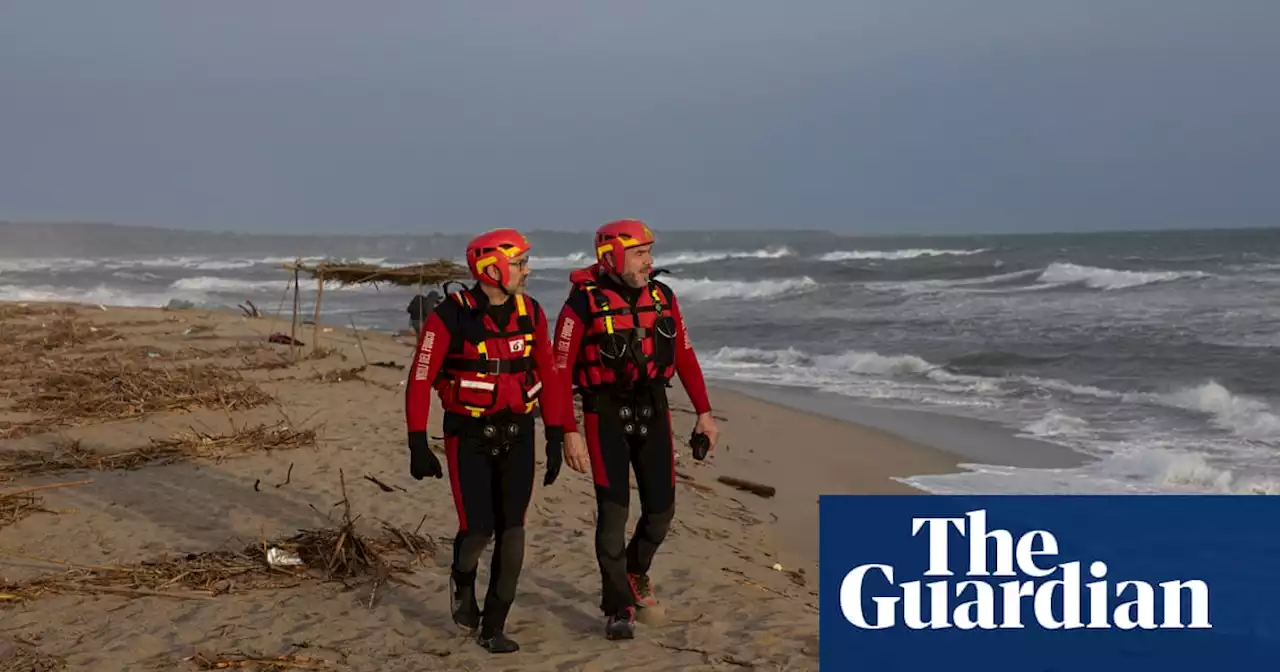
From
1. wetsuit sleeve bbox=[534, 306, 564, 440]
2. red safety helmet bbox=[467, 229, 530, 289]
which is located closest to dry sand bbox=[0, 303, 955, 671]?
wetsuit sleeve bbox=[534, 306, 564, 440]

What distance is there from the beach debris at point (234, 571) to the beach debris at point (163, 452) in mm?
2223

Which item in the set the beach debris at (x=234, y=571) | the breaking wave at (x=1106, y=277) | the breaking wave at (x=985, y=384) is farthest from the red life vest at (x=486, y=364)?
the breaking wave at (x=1106, y=277)

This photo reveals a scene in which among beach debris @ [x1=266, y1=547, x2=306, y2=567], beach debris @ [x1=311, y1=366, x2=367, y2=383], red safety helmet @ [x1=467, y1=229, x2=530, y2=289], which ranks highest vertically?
red safety helmet @ [x1=467, y1=229, x2=530, y2=289]

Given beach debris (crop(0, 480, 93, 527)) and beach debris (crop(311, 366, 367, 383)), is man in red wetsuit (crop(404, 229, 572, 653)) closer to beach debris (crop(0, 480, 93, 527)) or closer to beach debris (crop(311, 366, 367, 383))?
beach debris (crop(0, 480, 93, 527))

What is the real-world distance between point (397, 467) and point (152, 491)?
1942 mm

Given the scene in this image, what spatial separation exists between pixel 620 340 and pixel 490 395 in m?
0.70

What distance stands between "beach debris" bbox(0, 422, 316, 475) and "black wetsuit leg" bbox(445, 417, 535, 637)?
4.96 m

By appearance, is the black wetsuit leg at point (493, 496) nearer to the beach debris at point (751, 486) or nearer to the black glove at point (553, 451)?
the black glove at point (553, 451)

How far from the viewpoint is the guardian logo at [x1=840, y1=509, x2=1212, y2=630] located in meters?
5.65

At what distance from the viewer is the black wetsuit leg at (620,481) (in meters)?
4.91

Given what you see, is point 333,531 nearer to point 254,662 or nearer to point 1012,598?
point 254,662

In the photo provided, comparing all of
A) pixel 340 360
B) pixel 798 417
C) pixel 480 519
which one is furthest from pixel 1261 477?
pixel 340 360

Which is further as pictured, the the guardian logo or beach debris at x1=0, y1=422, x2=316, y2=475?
beach debris at x1=0, y1=422, x2=316, y2=475

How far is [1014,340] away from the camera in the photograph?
68.1ft
